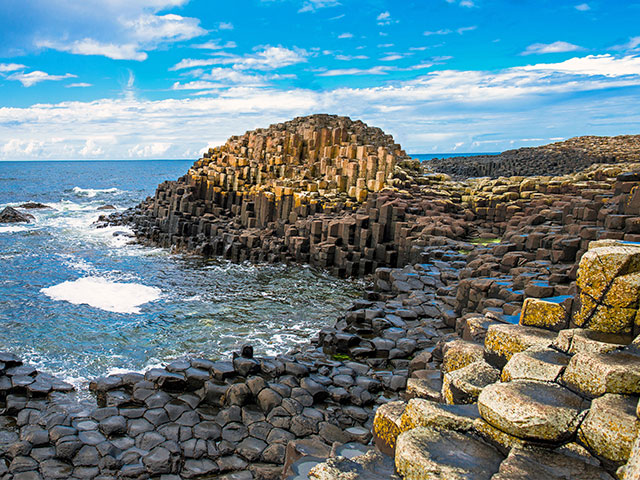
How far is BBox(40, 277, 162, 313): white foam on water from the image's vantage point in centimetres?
1588

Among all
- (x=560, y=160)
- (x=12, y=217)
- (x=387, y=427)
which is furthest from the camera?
(x=560, y=160)

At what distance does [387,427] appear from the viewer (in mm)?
4871

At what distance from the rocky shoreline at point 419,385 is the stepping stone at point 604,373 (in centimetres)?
2

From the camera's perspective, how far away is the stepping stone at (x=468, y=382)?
488 centimetres

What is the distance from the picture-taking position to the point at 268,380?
29.4ft

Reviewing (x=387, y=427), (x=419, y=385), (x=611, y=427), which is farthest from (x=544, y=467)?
(x=419, y=385)

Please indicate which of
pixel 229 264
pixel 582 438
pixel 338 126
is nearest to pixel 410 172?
pixel 338 126

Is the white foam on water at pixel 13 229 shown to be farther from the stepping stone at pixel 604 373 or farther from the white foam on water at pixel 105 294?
the stepping stone at pixel 604 373

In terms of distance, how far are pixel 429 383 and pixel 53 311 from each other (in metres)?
13.1

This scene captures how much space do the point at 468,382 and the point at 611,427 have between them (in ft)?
5.20

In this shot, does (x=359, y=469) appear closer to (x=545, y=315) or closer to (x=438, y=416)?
(x=438, y=416)

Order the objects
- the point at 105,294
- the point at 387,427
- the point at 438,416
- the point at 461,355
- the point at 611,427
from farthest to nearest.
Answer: the point at 105,294 < the point at 461,355 < the point at 387,427 < the point at 438,416 < the point at 611,427

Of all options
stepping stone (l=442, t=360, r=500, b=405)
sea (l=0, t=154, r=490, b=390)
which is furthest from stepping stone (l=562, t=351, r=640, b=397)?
sea (l=0, t=154, r=490, b=390)

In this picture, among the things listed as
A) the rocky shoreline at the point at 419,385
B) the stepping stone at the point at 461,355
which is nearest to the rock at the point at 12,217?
the rocky shoreline at the point at 419,385
